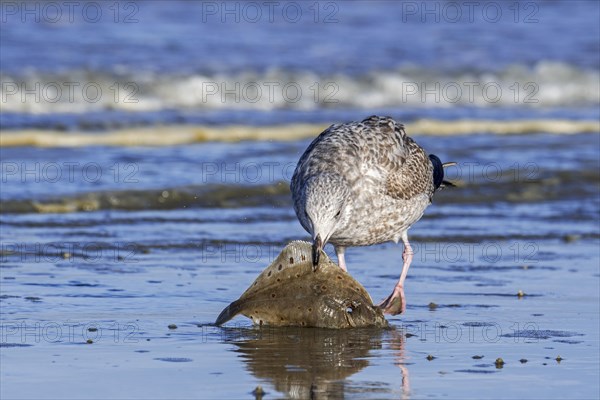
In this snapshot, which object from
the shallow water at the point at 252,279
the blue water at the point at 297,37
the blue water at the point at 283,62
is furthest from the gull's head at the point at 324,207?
the blue water at the point at 297,37

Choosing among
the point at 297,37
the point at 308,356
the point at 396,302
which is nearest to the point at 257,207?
the point at 396,302

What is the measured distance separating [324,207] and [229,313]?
795mm

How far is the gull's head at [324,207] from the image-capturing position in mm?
6641

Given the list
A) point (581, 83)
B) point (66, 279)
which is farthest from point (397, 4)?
point (66, 279)

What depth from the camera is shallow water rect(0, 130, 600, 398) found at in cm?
585

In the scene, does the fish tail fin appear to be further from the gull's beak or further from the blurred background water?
the gull's beak

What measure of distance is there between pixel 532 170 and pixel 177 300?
6231 millimetres

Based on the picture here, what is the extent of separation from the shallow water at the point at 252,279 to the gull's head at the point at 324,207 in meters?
0.54

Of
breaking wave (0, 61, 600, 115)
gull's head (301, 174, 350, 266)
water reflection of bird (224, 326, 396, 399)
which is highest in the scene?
breaking wave (0, 61, 600, 115)

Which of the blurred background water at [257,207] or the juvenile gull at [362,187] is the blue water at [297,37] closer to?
the blurred background water at [257,207]

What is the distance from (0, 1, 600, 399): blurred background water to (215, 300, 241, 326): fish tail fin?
2.6 inches

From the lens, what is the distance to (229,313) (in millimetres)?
6883

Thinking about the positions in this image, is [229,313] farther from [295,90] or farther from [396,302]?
[295,90]

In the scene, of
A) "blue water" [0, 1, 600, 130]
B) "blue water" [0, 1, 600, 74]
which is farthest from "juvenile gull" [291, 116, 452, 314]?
"blue water" [0, 1, 600, 74]
